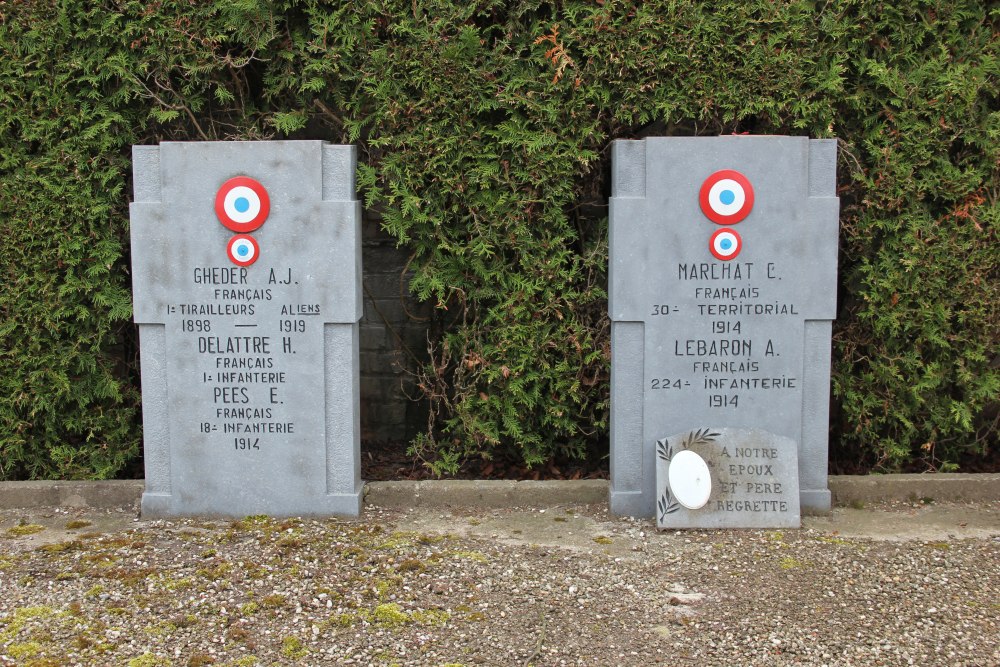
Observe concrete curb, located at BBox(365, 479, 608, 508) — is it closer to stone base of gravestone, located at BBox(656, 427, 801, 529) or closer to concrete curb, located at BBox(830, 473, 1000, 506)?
stone base of gravestone, located at BBox(656, 427, 801, 529)

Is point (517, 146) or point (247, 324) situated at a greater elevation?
point (517, 146)

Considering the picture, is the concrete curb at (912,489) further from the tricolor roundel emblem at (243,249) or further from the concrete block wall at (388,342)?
the tricolor roundel emblem at (243,249)

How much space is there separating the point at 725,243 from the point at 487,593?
2030 mm

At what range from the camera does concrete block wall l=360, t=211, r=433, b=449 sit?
532 cm

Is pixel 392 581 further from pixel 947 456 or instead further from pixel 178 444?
pixel 947 456

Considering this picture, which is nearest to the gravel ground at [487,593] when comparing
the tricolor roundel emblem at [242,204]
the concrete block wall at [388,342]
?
the concrete block wall at [388,342]

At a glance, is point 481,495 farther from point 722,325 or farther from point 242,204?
point 242,204

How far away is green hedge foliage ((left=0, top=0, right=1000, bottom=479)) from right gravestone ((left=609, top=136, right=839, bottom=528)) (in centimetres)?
34

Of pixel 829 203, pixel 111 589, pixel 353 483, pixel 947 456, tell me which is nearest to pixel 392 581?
pixel 353 483

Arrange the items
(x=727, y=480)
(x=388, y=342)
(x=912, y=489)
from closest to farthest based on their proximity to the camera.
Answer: (x=727, y=480) < (x=912, y=489) < (x=388, y=342)

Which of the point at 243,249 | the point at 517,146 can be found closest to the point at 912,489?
the point at 517,146

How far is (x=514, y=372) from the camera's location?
462 centimetres

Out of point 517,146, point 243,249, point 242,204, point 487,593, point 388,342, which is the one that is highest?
point 517,146

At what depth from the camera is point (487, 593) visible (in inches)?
141
